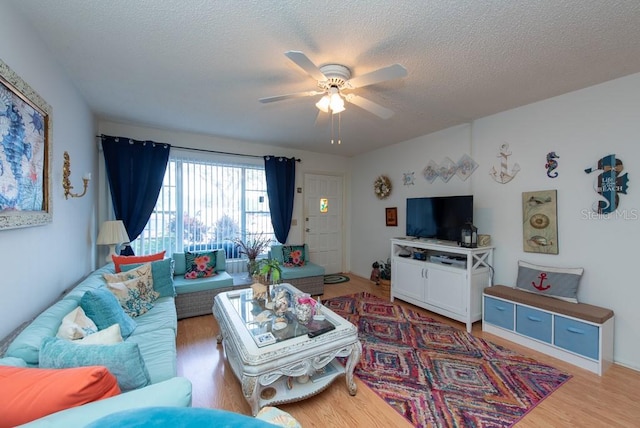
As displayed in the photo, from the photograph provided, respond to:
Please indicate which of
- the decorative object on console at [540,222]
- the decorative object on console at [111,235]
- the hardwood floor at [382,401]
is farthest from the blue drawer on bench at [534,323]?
the decorative object on console at [111,235]

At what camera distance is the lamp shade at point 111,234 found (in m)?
2.95

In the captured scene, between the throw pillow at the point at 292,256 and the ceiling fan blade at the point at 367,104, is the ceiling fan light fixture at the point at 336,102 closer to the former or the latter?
the ceiling fan blade at the point at 367,104

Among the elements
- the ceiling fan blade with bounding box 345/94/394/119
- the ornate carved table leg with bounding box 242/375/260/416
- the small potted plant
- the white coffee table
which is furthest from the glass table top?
the ceiling fan blade with bounding box 345/94/394/119

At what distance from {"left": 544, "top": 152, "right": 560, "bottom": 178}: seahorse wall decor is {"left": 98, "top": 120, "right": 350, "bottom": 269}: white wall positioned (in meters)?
3.30

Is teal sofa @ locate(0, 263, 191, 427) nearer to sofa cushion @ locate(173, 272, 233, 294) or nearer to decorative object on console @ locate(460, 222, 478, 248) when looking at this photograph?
sofa cushion @ locate(173, 272, 233, 294)

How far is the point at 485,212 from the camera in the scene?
3.25 m

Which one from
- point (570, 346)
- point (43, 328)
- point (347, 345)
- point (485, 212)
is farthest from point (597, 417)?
point (43, 328)

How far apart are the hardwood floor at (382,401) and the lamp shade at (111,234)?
155 cm

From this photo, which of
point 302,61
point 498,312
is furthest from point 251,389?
point 498,312

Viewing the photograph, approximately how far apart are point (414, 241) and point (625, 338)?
6.58 feet

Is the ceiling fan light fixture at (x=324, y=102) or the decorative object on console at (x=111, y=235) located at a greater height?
the ceiling fan light fixture at (x=324, y=102)

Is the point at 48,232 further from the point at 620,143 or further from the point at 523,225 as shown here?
the point at 620,143

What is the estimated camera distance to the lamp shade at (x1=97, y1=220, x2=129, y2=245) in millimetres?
2945

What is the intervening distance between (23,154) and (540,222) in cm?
419
